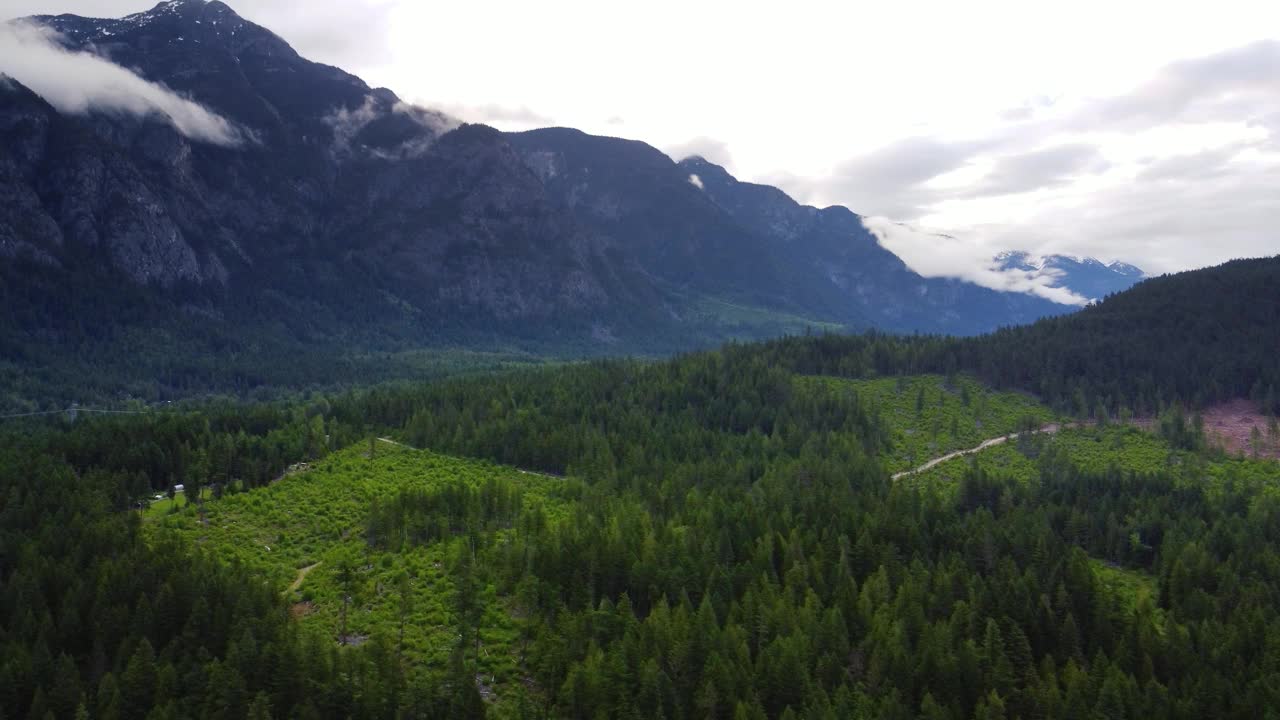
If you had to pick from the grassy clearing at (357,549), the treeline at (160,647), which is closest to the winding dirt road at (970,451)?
the grassy clearing at (357,549)

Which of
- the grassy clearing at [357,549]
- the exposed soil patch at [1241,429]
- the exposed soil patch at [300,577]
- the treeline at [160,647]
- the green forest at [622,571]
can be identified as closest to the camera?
the treeline at [160,647]

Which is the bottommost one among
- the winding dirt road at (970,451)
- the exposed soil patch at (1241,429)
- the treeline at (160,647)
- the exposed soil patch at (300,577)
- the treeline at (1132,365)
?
the exposed soil patch at (300,577)

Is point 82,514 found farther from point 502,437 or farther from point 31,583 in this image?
point 502,437

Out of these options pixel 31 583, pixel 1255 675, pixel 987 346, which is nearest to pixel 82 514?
pixel 31 583

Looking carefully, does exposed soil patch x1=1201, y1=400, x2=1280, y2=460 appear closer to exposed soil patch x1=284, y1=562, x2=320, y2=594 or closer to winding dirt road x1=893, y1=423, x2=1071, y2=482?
winding dirt road x1=893, y1=423, x2=1071, y2=482

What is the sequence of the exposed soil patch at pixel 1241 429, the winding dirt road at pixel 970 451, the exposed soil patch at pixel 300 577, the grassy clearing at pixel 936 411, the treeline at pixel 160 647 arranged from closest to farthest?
1. the treeline at pixel 160 647
2. the exposed soil patch at pixel 300 577
3. the winding dirt road at pixel 970 451
4. the exposed soil patch at pixel 1241 429
5. the grassy clearing at pixel 936 411

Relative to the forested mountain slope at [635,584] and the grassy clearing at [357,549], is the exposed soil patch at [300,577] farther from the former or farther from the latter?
the forested mountain slope at [635,584]

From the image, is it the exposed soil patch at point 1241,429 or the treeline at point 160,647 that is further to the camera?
the exposed soil patch at point 1241,429
